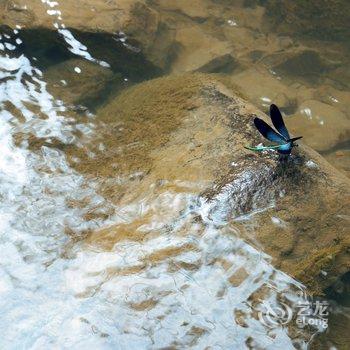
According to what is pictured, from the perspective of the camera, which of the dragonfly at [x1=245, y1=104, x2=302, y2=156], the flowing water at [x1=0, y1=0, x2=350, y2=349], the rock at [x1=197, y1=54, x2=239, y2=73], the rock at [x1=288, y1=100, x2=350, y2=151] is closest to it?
the flowing water at [x1=0, y1=0, x2=350, y2=349]

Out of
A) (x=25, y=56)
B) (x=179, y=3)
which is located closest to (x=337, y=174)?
(x=25, y=56)

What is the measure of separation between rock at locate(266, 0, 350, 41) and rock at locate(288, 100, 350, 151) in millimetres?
1705

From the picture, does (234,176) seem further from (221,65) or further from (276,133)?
(221,65)

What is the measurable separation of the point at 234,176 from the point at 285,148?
0.37m

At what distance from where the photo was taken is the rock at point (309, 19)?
6.33m

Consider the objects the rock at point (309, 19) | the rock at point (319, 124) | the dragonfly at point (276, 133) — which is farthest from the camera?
the rock at point (309, 19)

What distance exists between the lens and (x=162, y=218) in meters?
2.82

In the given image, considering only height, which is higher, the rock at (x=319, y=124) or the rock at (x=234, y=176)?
the rock at (x=234, y=176)

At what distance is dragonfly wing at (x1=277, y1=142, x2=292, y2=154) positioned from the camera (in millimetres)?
2793

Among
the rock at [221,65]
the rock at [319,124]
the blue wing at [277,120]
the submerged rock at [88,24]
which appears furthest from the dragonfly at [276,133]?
the rock at [221,65]

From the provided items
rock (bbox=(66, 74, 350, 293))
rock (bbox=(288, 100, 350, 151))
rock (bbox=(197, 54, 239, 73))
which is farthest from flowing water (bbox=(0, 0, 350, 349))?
rock (bbox=(288, 100, 350, 151))

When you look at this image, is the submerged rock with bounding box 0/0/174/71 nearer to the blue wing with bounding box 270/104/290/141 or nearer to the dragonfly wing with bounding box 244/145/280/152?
the dragonfly wing with bounding box 244/145/280/152

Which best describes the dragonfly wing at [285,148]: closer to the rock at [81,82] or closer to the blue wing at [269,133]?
the blue wing at [269,133]

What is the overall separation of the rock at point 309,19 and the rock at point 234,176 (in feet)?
11.3
